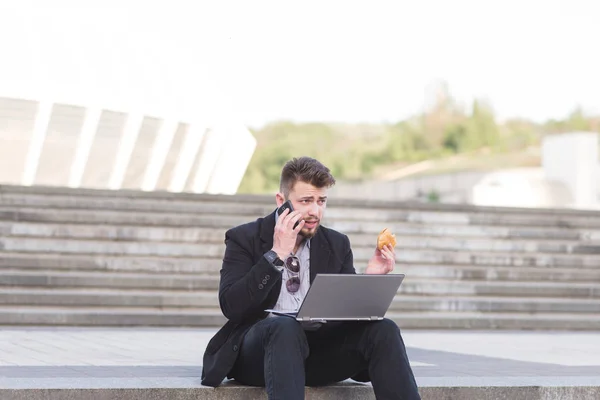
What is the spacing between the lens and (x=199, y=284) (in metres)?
11.7

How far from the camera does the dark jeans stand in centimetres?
442

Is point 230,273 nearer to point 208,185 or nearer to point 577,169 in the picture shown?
point 208,185

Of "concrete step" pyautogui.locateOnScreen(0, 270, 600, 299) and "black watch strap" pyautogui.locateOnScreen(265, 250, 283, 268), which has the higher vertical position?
"black watch strap" pyautogui.locateOnScreen(265, 250, 283, 268)

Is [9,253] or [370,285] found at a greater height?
[370,285]

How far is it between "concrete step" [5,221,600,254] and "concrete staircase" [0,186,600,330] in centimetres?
1

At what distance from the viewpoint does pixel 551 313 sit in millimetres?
12125

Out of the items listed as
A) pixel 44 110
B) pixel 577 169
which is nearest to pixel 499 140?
pixel 577 169

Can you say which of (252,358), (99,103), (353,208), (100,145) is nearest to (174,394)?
(252,358)

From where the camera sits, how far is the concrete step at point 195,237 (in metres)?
12.6

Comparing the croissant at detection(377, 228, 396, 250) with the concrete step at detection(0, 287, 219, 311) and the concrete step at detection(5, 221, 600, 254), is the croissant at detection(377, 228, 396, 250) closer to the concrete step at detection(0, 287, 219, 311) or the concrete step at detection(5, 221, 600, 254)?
the concrete step at detection(0, 287, 219, 311)

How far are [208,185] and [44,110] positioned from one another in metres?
6.02

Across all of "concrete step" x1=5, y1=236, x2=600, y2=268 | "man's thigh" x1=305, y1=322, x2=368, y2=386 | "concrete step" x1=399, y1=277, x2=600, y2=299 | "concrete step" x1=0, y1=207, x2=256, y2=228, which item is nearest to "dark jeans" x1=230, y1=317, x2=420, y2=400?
"man's thigh" x1=305, y1=322, x2=368, y2=386

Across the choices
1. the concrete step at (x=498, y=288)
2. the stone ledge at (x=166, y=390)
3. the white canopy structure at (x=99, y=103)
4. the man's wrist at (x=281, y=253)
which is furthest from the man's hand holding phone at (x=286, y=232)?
the white canopy structure at (x=99, y=103)

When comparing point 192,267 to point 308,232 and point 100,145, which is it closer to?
point 308,232
